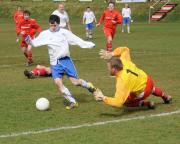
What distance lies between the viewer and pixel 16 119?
9.64m

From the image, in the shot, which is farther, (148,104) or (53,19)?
(53,19)

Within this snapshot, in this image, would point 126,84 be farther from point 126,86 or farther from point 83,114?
point 83,114

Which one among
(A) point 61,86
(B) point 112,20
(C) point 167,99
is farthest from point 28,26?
(C) point 167,99

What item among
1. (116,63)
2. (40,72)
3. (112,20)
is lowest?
(40,72)

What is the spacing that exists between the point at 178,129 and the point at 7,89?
5.89 meters

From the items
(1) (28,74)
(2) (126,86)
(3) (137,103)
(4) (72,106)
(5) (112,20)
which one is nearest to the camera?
(2) (126,86)

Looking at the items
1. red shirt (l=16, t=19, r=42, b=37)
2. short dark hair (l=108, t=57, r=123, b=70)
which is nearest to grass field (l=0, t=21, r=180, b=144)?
short dark hair (l=108, t=57, r=123, b=70)

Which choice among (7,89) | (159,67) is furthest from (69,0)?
(7,89)

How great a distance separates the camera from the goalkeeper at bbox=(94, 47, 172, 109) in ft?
31.2

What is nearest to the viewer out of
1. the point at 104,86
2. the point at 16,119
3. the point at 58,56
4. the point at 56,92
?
the point at 16,119

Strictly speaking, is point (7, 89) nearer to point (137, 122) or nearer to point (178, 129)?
point (137, 122)

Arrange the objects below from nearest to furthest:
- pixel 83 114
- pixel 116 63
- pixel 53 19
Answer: pixel 116 63 < pixel 83 114 < pixel 53 19

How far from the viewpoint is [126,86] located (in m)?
9.60

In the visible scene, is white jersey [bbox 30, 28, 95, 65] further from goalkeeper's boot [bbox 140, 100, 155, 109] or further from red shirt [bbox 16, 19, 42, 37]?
red shirt [bbox 16, 19, 42, 37]
